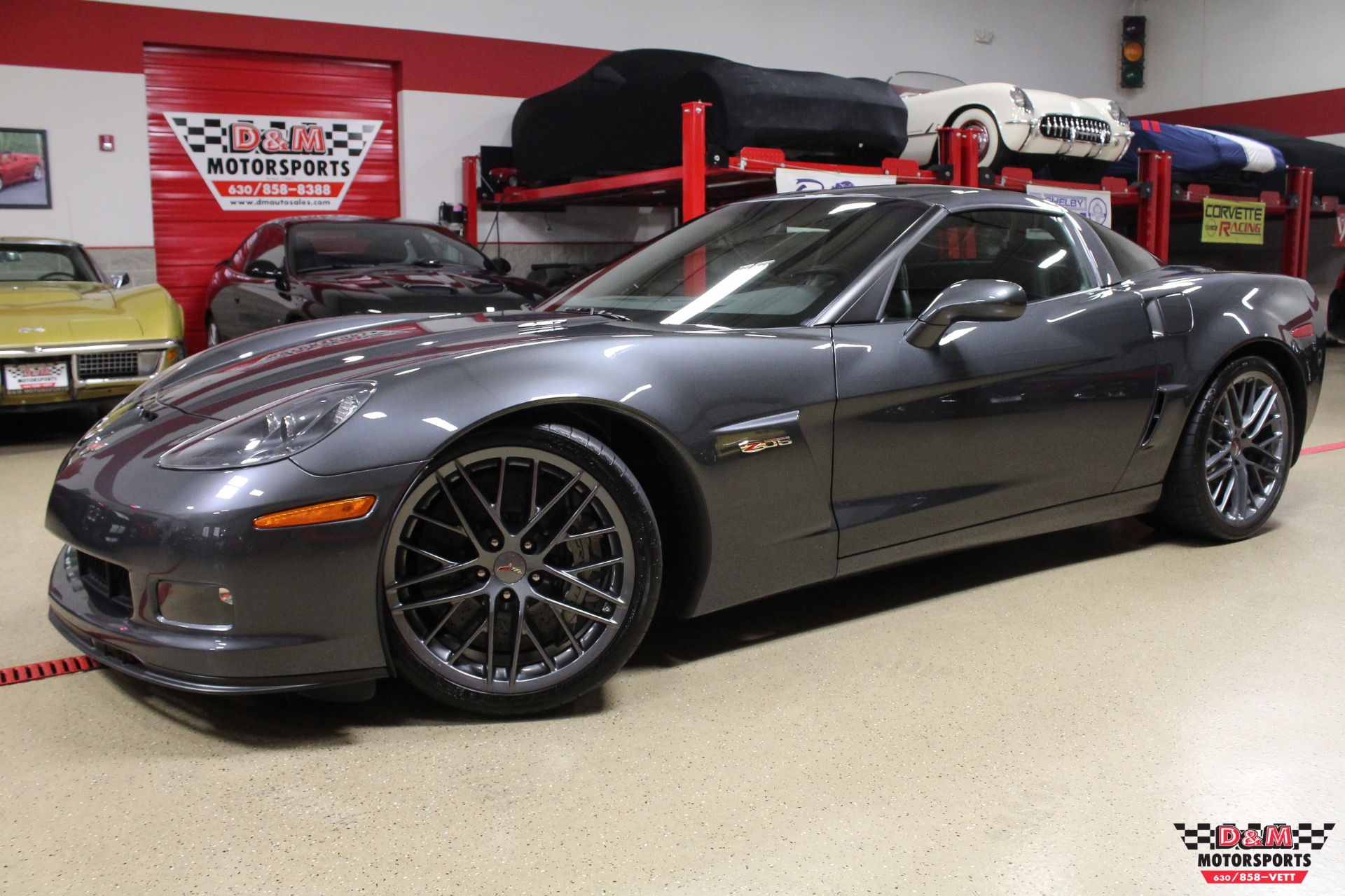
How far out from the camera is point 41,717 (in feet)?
6.62

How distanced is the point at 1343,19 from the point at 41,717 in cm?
1412

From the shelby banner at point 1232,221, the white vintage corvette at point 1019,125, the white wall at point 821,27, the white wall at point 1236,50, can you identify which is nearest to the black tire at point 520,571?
the white vintage corvette at point 1019,125

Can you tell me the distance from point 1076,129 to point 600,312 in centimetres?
622

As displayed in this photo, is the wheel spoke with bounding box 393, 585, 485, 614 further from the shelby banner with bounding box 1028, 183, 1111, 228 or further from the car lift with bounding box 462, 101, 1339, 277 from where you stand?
the shelby banner with bounding box 1028, 183, 1111, 228

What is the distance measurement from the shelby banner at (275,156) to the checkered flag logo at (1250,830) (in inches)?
334

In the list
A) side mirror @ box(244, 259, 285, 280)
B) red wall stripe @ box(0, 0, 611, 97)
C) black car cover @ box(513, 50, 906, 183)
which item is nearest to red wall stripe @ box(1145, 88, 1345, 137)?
black car cover @ box(513, 50, 906, 183)

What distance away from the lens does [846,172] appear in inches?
250

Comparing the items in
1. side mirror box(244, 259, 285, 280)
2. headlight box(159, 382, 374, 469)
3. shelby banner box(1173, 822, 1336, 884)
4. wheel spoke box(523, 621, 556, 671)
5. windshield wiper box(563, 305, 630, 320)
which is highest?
side mirror box(244, 259, 285, 280)

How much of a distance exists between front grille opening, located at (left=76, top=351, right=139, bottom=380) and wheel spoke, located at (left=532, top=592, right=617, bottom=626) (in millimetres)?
3837

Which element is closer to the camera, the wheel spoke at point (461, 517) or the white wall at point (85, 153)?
the wheel spoke at point (461, 517)

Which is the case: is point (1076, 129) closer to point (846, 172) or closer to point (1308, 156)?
point (846, 172)

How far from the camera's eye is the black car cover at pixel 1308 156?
1015 cm

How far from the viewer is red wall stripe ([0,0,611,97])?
24.5 ft

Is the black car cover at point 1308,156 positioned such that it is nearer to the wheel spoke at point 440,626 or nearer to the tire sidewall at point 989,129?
the tire sidewall at point 989,129
